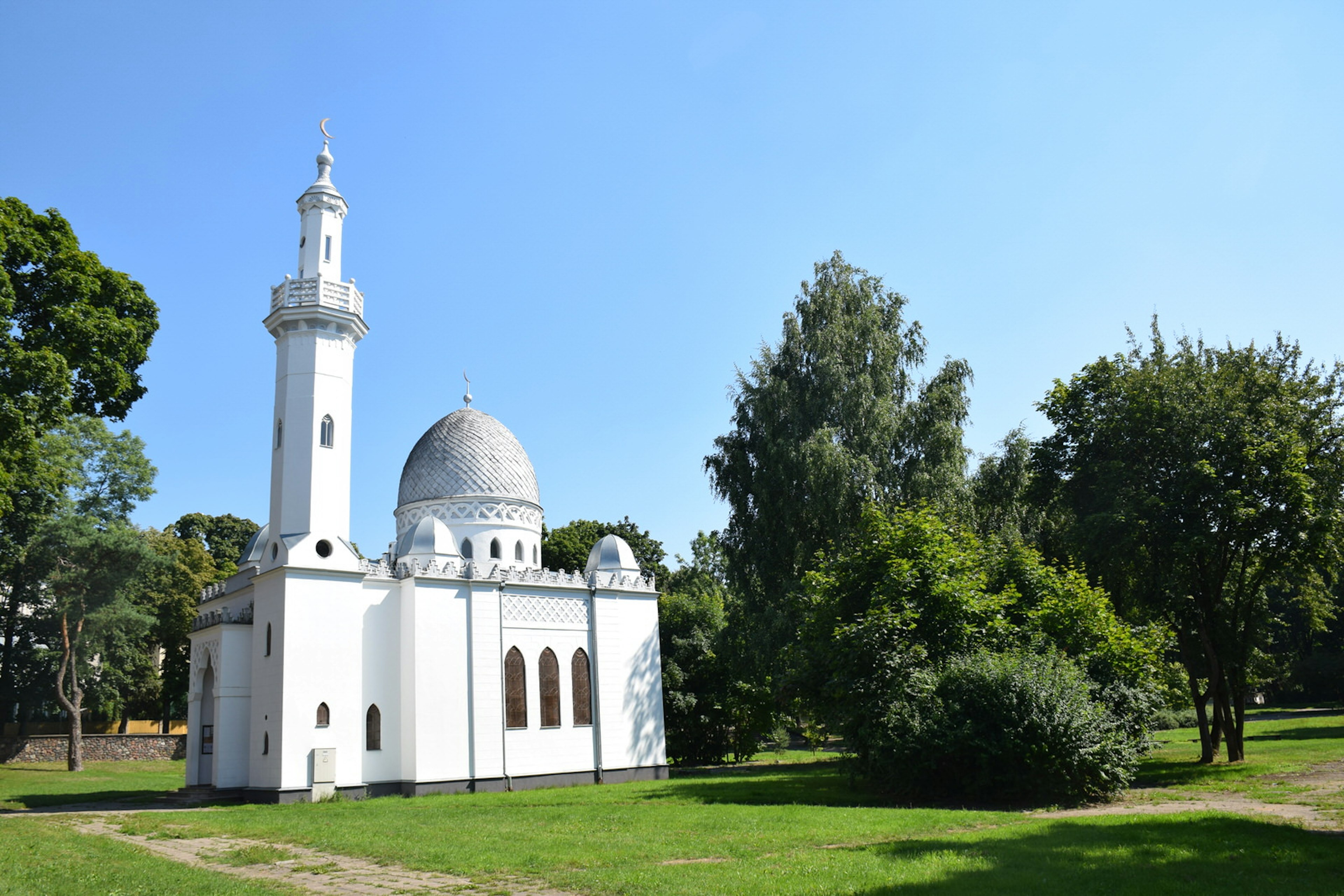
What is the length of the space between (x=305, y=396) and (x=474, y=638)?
28.3ft

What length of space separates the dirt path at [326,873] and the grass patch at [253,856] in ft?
0.08

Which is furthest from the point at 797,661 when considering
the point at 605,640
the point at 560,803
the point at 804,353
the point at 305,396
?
the point at 305,396

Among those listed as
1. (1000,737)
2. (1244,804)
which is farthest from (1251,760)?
(1000,737)

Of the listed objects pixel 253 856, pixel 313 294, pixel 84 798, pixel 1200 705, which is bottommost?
pixel 84 798

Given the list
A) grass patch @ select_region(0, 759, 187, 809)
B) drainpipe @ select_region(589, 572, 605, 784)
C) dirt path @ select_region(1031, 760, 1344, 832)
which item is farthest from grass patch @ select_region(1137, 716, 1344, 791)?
grass patch @ select_region(0, 759, 187, 809)

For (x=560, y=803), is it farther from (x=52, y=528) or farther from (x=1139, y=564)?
(x=52, y=528)

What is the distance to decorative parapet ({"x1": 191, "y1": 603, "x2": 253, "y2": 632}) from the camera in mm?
26891

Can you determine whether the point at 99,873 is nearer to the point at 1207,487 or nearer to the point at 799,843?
the point at 799,843

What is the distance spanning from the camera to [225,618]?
27.3 metres

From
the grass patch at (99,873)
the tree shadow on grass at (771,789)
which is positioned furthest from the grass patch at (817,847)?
the grass patch at (99,873)

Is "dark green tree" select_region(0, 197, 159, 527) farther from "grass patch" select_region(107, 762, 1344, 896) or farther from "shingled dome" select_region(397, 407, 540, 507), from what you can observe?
"shingled dome" select_region(397, 407, 540, 507)

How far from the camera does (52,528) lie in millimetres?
40125

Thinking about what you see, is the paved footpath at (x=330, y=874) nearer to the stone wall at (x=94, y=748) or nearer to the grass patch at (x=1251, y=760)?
the grass patch at (x=1251, y=760)

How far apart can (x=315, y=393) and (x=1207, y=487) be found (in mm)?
24284
